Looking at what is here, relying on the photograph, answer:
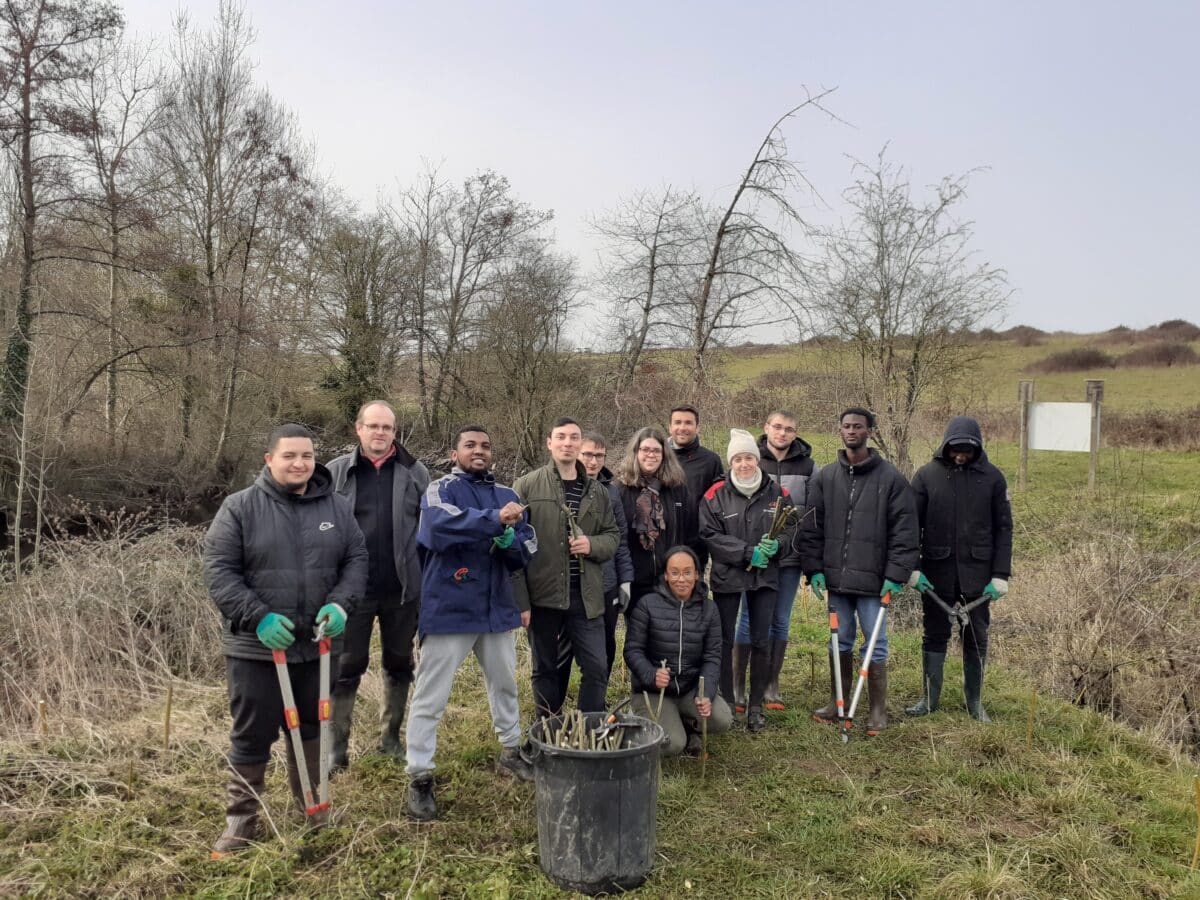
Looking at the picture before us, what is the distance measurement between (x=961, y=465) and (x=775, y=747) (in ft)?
7.24

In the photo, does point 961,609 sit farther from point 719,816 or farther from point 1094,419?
point 1094,419

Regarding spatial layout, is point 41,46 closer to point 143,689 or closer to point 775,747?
point 143,689

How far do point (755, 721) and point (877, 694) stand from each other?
0.80m

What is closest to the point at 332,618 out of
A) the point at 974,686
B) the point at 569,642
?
the point at 569,642

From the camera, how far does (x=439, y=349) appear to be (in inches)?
886

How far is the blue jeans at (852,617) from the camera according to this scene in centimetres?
518

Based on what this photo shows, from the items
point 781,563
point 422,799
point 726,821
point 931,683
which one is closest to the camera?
point 422,799

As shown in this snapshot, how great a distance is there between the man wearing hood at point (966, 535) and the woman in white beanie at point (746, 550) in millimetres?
953

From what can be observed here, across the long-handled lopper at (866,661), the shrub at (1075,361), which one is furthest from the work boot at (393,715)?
the shrub at (1075,361)

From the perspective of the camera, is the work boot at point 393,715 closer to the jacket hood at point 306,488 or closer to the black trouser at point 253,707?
the black trouser at point 253,707

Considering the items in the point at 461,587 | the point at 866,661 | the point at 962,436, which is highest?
the point at 962,436

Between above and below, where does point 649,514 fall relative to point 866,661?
above

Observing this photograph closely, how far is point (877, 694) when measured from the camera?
5.16 m

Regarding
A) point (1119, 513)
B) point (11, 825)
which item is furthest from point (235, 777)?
point (1119, 513)
